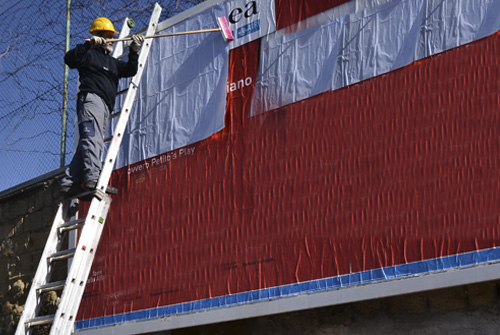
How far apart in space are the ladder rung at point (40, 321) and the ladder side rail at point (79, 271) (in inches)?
4.2

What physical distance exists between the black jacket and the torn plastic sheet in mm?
1101

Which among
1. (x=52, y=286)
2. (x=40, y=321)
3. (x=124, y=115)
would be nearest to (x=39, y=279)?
(x=52, y=286)

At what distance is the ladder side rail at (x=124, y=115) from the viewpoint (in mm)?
5293

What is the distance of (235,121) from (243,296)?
4.34 ft

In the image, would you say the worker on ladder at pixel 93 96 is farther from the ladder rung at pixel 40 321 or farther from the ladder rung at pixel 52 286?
the ladder rung at pixel 40 321

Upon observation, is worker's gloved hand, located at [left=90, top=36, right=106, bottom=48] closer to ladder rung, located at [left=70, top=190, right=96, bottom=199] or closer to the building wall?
ladder rung, located at [left=70, top=190, right=96, bottom=199]

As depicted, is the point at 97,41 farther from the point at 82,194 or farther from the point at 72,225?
the point at 72,225

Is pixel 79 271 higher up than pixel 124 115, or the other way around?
pixel 124 115

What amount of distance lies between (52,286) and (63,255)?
23cm

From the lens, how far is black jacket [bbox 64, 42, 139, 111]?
18.7 ft

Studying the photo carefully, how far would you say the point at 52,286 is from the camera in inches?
195

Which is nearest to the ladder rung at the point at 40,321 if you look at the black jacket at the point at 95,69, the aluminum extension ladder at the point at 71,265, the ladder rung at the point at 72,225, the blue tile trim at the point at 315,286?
the aluminum extension ladder at the point at 71,265

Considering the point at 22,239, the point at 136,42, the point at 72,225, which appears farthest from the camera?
the point at 22,239

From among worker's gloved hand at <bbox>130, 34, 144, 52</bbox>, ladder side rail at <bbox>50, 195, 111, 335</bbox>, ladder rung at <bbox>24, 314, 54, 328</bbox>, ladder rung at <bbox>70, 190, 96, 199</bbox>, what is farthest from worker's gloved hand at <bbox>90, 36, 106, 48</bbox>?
ladder rung at <bbox>24, 314, 54, 328</bbox>
